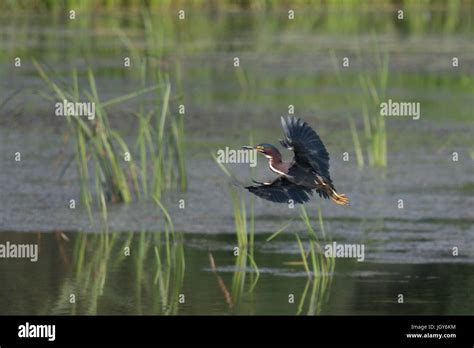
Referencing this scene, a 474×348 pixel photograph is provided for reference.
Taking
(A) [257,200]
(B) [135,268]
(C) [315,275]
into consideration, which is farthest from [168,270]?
(A) [257,200]

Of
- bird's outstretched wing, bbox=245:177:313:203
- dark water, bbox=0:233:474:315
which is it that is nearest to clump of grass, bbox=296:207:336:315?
dark water, bbox=0:233:474:315

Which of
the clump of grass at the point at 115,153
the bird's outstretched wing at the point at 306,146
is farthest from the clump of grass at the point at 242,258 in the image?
the bird's outstretched wing at the point at 306,146

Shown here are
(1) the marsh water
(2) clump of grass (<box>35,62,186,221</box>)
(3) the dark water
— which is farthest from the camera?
(2) clump of grass (<box>35,62,186,221</box>)

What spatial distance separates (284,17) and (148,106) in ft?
29.3

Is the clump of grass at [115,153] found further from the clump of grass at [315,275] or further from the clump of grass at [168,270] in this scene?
the clump of grass at [315,275]

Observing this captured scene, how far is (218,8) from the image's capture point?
2520 centimetres

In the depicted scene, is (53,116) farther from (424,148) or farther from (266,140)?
(424,148)

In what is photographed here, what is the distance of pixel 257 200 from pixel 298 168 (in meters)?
4.98

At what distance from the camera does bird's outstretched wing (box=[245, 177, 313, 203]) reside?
6.14 meters

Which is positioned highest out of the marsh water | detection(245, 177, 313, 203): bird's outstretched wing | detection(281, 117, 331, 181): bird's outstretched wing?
the marsh water

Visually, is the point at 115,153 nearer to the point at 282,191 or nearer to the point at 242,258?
the point at 242,258

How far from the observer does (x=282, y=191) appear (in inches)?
245

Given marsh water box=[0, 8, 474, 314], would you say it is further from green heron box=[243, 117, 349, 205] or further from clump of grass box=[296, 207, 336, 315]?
green heron box=[243, 117, 349, 205]

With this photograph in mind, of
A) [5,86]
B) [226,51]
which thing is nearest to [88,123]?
[5,86]
